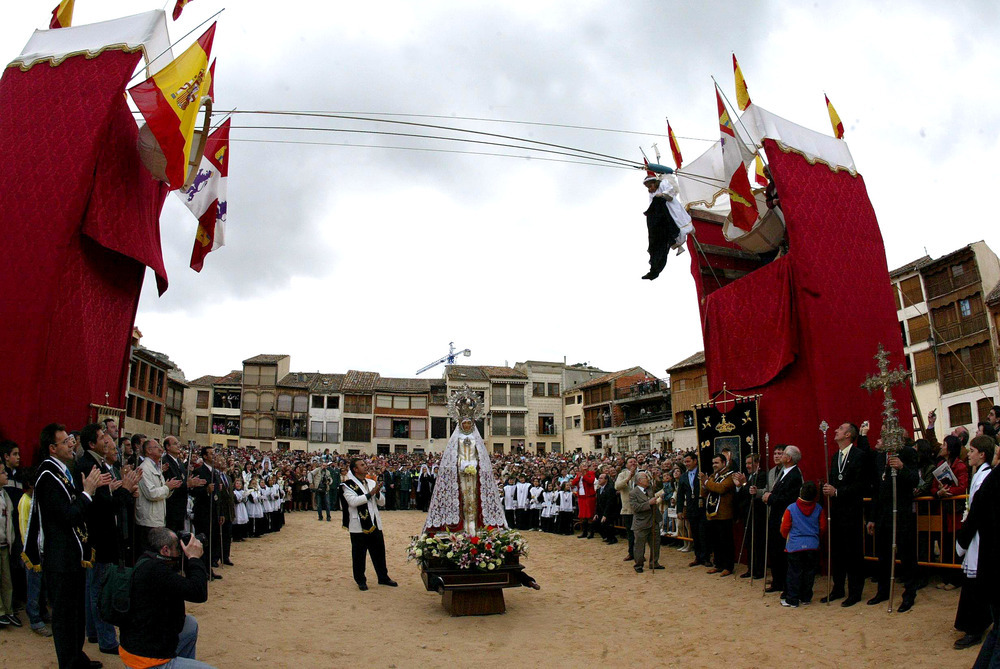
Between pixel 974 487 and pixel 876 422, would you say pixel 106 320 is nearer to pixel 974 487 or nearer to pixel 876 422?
pixel 974 487

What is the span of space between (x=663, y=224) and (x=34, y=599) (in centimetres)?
884

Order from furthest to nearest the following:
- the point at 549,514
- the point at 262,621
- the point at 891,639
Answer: the point at 549,514 → the point at 262,621 → the point at 891,639

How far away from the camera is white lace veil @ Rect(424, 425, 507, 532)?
9.20 metres

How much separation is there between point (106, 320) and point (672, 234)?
8043 mm

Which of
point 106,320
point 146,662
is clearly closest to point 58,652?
point 146,662

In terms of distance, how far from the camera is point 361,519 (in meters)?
9.55

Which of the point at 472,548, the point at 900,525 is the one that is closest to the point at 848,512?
the point at 900,525

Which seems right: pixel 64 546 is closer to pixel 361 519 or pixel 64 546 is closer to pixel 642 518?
pixel 361 519

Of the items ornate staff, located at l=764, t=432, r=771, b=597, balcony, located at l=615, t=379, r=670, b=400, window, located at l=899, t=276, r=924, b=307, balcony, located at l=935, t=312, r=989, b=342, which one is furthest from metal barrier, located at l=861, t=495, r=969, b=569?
balcony, located at l=615, t=379, r=670, b=400

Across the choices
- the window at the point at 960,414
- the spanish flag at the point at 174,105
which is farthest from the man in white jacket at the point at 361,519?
the window at the point at 960,414

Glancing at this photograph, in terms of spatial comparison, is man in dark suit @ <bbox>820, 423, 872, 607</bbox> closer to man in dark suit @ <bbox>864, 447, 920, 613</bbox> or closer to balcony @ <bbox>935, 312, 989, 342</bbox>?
man in dark suit @ <bbox>864, 447, 920, 613</bbox>

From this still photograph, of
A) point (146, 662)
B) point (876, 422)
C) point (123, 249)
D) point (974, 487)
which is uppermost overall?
point (123, 249)

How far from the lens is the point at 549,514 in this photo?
1842cm

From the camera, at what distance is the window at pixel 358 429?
5678 centimetres
